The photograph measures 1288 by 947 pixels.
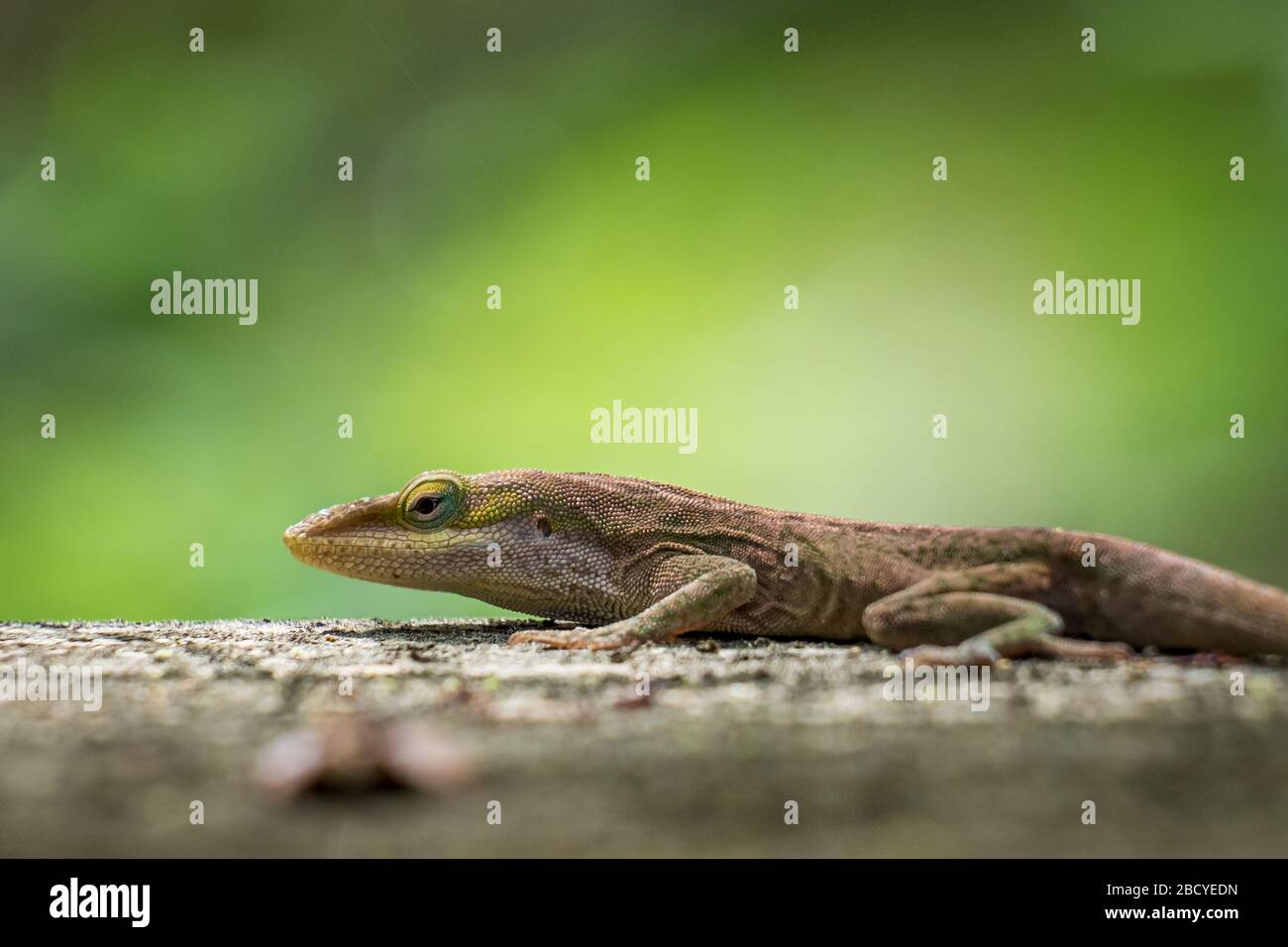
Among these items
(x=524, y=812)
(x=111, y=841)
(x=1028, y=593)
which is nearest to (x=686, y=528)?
(x=1028, y=593)

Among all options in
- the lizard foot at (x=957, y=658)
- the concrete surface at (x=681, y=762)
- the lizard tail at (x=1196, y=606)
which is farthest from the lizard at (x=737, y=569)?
the concrete surface at (x=681, y=762)

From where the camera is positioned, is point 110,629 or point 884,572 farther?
point 110,629

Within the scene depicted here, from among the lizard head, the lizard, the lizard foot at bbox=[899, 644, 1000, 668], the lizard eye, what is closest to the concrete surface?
the lizard foot at bbox=[899, 644, 1000, 668]

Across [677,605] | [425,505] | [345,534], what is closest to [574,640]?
[677,605]

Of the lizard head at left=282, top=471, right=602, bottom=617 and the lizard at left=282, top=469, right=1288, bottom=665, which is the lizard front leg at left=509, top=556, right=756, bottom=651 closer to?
the lizard at left=282, top=469, right=1288, bottom=665

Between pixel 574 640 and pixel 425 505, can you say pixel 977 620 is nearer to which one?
pixel 574 640

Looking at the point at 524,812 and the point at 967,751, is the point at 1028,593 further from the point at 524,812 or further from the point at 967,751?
the point at 524,812

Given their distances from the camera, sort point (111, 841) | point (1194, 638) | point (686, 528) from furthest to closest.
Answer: point (686, 528)
point (1194, 638)
point (111, 841)
